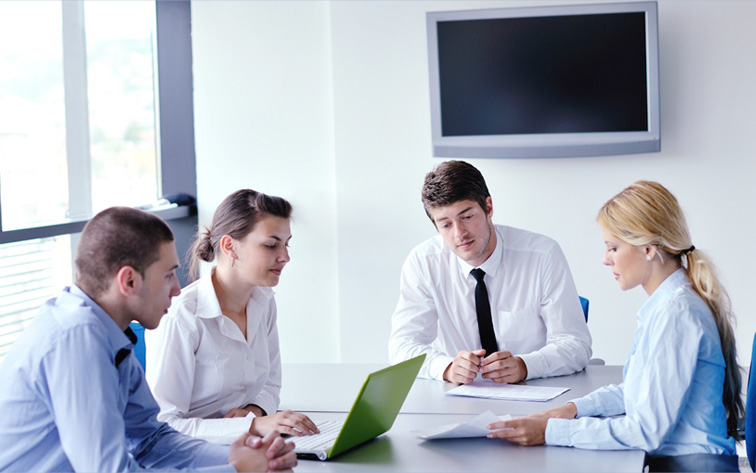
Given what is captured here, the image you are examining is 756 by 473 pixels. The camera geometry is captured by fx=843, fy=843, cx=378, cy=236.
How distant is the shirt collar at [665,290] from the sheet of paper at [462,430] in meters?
0.45

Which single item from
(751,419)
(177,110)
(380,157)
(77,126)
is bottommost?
(751,419)

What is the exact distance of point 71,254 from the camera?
13.6 ft

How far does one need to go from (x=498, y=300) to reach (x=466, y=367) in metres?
0.55

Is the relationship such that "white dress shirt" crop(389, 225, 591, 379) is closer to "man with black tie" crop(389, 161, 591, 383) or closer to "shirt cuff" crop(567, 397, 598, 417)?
"man with black tie" crop(389, 161, 591, 383)

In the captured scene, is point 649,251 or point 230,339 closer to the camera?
point 649,251

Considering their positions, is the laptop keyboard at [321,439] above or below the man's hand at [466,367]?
below

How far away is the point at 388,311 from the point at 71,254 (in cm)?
163

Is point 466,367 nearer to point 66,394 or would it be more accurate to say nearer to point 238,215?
point 238,215

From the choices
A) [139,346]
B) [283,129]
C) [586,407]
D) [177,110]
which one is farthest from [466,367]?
[177,110]

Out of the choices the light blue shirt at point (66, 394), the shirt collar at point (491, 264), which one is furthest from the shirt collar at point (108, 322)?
the shirt collar at point (491, 264)

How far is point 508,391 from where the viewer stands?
245cm

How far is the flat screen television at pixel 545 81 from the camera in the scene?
4020mm

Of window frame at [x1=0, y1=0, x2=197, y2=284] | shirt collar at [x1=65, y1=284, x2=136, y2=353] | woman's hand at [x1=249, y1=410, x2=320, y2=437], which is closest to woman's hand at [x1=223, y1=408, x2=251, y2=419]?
woman's hand at [x1=249, y1=410, x2=320, y2=437]

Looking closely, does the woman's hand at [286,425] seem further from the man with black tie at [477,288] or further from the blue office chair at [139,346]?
the man with black tie at [477,288]
